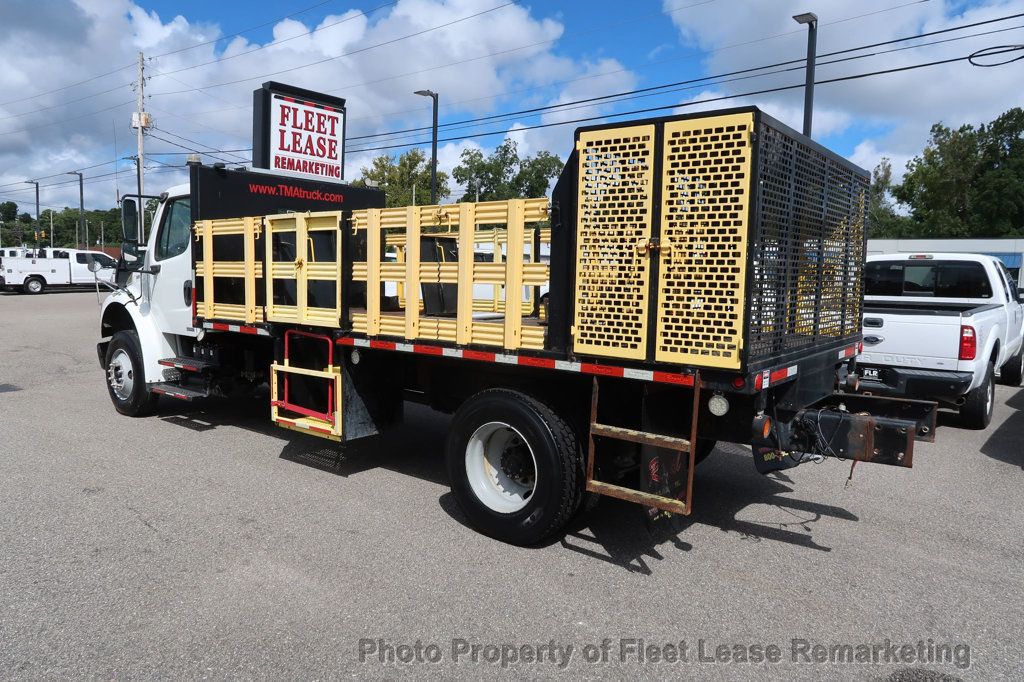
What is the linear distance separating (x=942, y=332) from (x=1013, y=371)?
542 cm

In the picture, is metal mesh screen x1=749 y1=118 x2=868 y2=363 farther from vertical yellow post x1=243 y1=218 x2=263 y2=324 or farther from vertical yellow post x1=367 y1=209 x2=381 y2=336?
vertical yellow post x1=243 y1=218 x2=263 y2=324

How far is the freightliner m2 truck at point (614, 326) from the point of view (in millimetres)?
3879

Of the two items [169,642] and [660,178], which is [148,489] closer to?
[169,642]

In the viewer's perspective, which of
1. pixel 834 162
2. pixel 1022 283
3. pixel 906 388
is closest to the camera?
pixel 834 162

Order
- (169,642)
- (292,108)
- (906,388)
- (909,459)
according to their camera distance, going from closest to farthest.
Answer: (169,642)
(909,459)
(906,388)
(292,108)

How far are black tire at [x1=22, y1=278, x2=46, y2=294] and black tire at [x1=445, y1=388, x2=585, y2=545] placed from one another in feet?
120

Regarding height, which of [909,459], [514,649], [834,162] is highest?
[834,162]

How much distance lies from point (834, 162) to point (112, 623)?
5.25 metres

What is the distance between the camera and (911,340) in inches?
293

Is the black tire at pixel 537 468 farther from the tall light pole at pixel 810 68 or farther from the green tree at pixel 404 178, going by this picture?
the green tree at pixel 404 178

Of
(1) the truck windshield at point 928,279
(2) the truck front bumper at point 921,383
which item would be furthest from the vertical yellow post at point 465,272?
(1) the truck windshield at point 928,279

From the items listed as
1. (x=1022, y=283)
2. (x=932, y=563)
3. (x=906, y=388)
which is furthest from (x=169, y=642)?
(x=1022, y=283)

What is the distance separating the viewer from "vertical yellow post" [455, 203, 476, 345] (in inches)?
185

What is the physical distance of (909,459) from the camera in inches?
167
